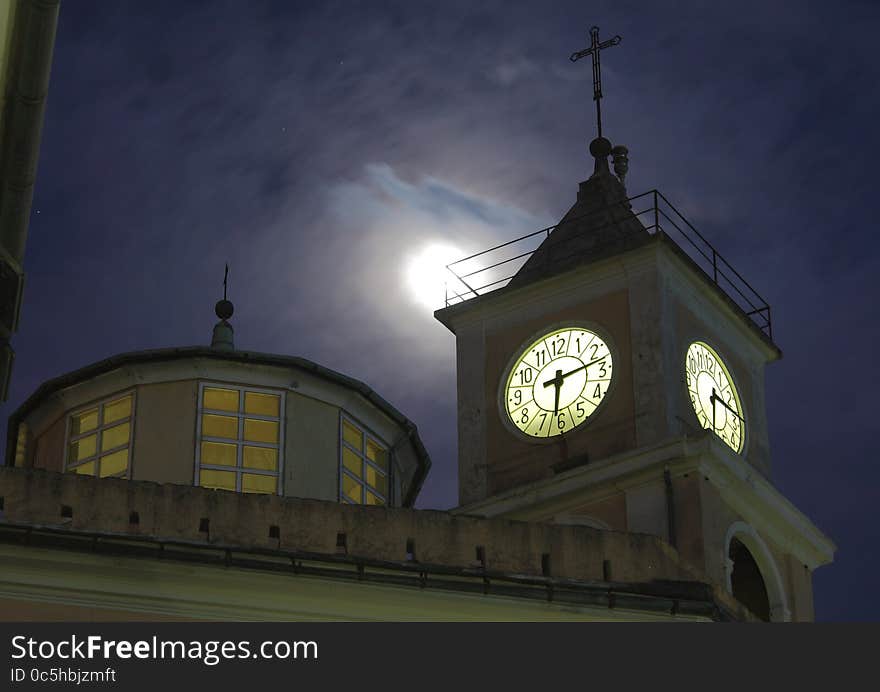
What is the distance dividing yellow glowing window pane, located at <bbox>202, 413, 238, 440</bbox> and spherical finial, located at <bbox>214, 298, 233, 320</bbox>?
9.59ft

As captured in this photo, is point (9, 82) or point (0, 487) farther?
point (0, 487)

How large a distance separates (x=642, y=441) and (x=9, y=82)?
19.2m

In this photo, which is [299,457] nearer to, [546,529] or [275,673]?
[546,529]

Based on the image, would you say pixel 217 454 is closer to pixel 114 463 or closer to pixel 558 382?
pixel 114 463

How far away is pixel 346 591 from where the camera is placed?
26.3 meters

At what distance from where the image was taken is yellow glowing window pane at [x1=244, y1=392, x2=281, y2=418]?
32.7 m

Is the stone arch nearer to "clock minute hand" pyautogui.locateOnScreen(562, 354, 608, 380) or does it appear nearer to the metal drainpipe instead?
the metal drainpipe

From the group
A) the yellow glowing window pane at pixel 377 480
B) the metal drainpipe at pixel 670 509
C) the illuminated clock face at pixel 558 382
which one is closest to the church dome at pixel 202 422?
the yellow glowing window pane at pixel 377 480

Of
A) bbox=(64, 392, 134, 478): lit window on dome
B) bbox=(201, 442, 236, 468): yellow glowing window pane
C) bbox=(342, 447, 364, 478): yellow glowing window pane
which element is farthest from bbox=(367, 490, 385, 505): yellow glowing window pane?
bbox=(64, 392, 134, 478): lit window on dome

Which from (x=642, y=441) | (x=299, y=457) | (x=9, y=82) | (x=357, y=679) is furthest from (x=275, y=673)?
(x=642, y=441)

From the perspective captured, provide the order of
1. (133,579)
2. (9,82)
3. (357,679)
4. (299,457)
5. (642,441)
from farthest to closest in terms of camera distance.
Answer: (642,441), (299,457), (133,579), (357,679), (9,82)

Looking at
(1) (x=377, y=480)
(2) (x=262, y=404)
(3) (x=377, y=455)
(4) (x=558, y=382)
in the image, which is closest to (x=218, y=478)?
(2) (x=262, y=404)

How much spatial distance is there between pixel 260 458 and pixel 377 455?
2.72 m

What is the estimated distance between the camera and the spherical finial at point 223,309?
35188mm
